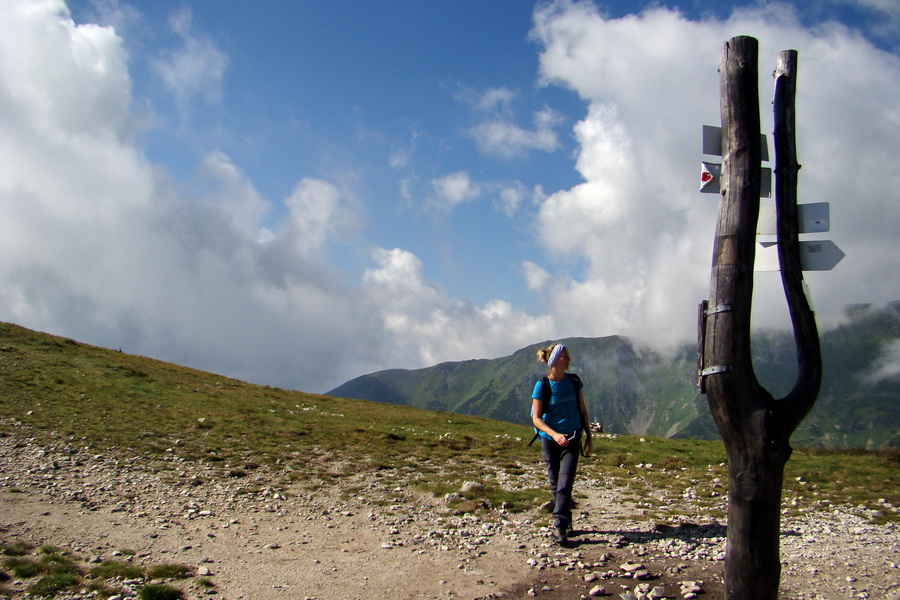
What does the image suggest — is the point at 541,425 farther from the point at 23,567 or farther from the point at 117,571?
the point at 23,567

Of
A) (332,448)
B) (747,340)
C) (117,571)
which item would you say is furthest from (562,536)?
(332,448)

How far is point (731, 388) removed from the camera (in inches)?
251

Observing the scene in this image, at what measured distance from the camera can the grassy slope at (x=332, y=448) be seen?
50.9ft

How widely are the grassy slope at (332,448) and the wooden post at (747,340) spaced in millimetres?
6810

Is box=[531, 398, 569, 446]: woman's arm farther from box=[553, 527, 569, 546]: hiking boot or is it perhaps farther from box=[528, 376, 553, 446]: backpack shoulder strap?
box=[553, 527, 569, 546]: hiking boot

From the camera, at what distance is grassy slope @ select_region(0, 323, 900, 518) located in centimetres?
1551

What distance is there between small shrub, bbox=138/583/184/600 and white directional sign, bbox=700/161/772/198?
28.5 feet

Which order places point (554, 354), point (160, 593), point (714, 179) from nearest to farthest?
point (714, 179) < point (160, 593) < point (554, 354)

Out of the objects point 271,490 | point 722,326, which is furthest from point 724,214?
point 271,490

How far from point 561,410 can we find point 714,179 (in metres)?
4.80

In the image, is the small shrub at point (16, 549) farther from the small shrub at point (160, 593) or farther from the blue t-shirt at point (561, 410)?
the blue t-shirt at point (561, 410)

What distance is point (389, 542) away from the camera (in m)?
10.1

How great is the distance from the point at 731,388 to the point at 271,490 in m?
11.4

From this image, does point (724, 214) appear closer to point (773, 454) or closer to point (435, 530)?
point (773, 454)
